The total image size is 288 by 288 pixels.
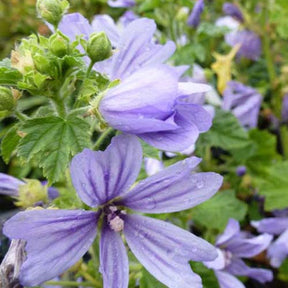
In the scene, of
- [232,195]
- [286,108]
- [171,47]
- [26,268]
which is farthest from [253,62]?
[26,268]

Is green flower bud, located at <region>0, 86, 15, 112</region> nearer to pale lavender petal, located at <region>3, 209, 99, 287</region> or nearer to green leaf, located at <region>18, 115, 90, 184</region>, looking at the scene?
green leaf, located at <region>18, 115, 90, 184</region>

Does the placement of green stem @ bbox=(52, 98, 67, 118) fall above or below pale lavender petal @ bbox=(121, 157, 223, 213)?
above

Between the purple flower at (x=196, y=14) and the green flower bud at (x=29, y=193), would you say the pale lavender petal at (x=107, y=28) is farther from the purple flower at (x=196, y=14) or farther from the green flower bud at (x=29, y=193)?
the purple flower at (x=196, y=14)

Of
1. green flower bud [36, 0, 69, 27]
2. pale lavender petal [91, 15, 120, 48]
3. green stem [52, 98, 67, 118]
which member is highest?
green flower bud [36, 0, 69, 27]

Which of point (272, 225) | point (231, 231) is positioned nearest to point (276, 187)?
point (272, 225)

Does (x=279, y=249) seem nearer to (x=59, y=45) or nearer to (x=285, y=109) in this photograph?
(x=285, y=109)

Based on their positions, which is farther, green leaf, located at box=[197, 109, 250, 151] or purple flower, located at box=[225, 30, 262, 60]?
purple flower, located at box=[225, 30, 262, 60]

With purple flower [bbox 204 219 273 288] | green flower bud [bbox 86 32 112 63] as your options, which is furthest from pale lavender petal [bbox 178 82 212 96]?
purple flower [bbox 204 219 273 288]

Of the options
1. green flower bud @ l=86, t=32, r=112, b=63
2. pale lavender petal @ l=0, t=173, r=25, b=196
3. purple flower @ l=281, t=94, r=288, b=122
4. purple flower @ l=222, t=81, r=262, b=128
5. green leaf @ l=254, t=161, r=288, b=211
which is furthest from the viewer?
purple flower @ l=281, t=94, r=288, b=122

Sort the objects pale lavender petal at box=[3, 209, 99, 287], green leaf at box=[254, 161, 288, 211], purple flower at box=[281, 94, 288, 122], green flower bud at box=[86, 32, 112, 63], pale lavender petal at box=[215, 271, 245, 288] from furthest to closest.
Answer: purple flower at box=[281, 94, 288, 122], green leaf at box=[254, 161, 288, 211], pale lavender petal at box=[215, 271, 245, 288], green flower bud at box=[86, 32, 112, 63], pale lavender petal at box=[3, 209, 99, 287]

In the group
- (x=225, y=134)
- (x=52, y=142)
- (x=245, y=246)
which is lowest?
(x=245, y=246)
